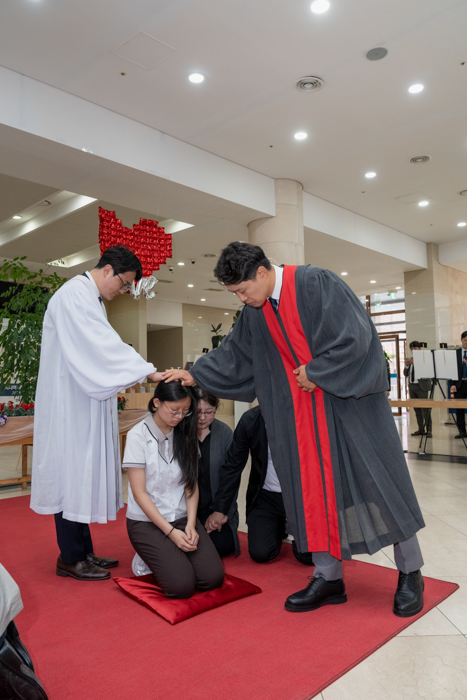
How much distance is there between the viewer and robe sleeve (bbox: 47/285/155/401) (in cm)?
258

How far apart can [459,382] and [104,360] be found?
6736 millimetres

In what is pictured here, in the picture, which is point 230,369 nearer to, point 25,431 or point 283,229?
point 25,431

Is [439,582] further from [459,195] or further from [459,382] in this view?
[459,195]

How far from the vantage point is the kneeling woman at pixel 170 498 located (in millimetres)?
2400

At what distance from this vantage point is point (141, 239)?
650cm

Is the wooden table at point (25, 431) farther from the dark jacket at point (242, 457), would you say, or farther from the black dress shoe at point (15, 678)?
the black dress shoe at point (15, 678)

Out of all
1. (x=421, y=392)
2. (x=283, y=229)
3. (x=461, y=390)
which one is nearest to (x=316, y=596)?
(x=283, y=229)

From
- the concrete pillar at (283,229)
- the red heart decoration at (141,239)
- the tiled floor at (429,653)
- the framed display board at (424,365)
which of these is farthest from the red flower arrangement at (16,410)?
the framed display board at (424,365)

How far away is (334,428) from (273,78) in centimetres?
404

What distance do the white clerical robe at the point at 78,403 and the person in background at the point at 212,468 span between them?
0.47m

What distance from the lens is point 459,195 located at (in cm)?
848

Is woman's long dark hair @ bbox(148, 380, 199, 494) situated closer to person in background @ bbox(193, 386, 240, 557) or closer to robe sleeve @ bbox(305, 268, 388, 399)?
person in background @ bbox(193, 386, 240, 557)

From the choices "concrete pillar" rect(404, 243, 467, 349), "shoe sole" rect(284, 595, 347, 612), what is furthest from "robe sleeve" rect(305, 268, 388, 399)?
"concrete pillar" rect(404, 243, 467, 349)

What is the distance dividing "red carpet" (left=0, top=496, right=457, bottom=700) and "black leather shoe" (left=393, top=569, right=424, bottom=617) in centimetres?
4
